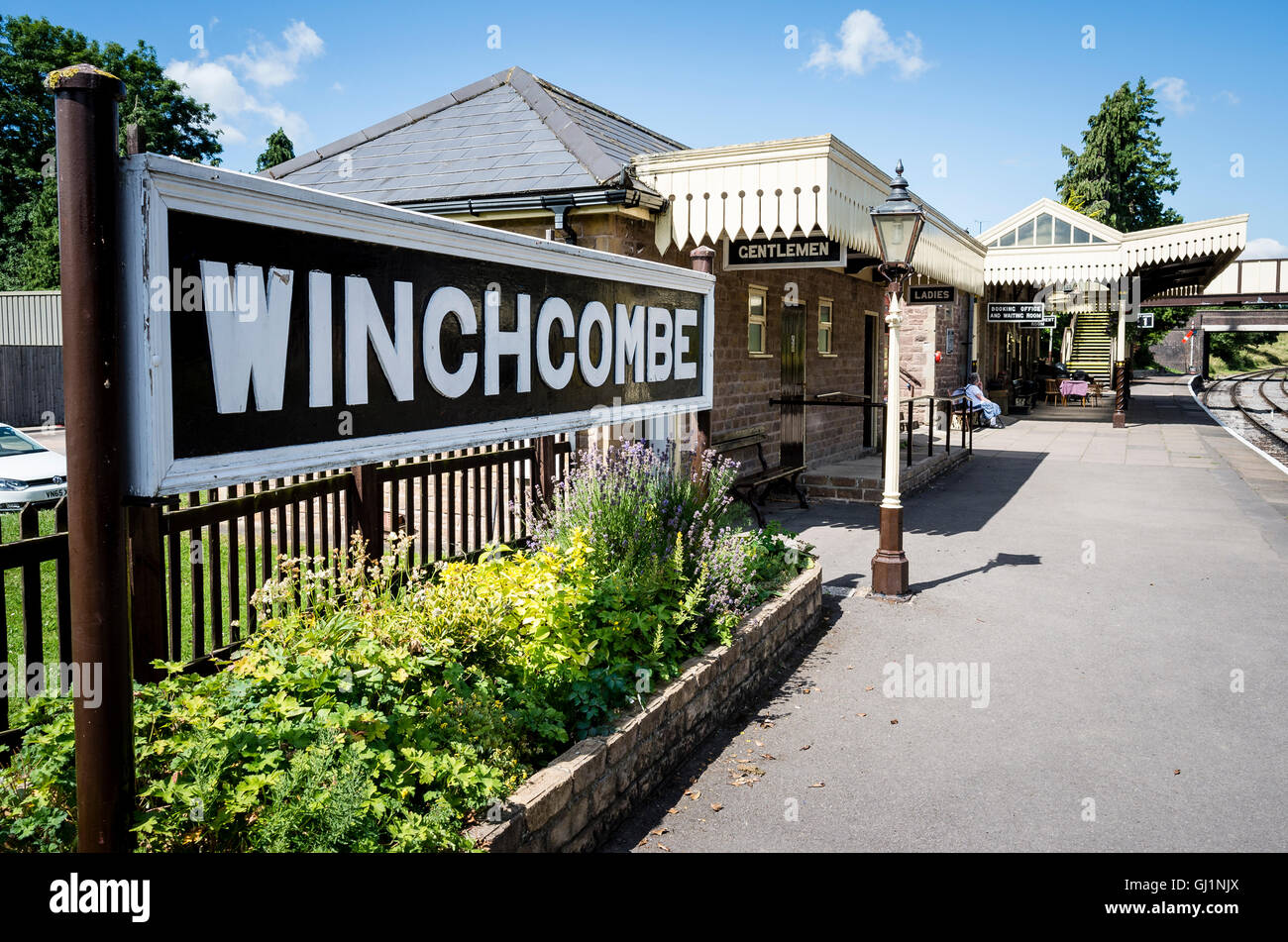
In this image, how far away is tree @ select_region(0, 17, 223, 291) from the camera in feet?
118

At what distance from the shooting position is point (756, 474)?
36.3 ft

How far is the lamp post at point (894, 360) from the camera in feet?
24.9

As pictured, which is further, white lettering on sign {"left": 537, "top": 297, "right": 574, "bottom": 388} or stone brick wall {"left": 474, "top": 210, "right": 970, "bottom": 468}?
stone brick wall {"left": 474, "top": 210, "right": 970, "bottom": 468}

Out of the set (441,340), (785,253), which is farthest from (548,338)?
(785,253)

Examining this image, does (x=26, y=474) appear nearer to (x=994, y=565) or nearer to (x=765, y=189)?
(x=765, y=189)

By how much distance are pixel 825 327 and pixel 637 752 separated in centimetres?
1184

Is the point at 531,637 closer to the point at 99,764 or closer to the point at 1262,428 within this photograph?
the point at 99,764

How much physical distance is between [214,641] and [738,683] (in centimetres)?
279

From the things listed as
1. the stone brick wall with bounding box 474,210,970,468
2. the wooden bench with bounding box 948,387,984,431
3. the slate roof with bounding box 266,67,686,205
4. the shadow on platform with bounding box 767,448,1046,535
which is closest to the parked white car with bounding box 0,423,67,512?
the slate roof with bounding box 266,67,686,205

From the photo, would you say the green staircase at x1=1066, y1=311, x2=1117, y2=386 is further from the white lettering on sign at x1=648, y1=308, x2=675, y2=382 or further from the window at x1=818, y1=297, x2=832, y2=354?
the white lettering on sign at x1=648, y1=308, x2=675, y2=382

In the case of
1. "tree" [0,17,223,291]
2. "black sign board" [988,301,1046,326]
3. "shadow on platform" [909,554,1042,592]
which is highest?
"tree" [0,17,223,291]

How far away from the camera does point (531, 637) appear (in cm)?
423

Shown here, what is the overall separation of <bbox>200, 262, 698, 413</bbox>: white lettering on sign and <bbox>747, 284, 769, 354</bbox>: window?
706cm
